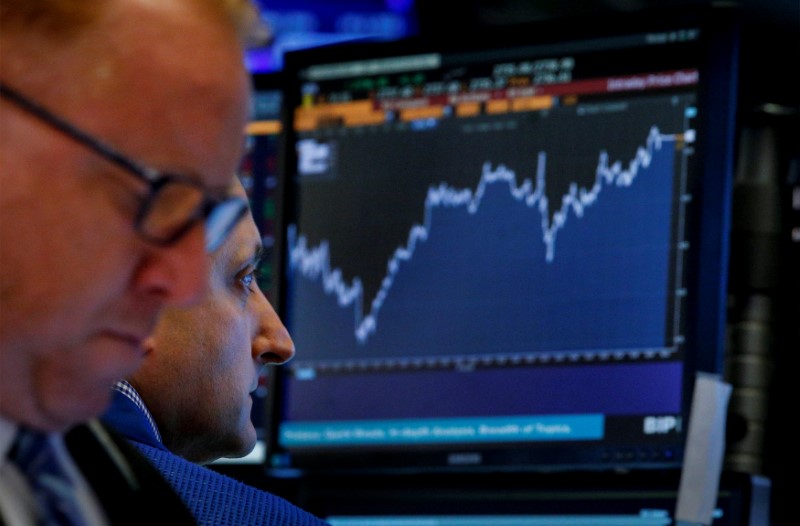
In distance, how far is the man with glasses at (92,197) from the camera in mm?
805

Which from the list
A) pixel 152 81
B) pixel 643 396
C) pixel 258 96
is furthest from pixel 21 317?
pixel 258 96

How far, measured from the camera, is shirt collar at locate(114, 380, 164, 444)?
4.57ft

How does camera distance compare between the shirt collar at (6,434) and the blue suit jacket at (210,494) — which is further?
the blue suit jacket at (210,494)

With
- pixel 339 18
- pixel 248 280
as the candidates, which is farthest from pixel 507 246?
pixel 339 18

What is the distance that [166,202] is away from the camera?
33.0 inches

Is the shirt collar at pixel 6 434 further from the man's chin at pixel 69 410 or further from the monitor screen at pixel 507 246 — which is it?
the monitor screen at pixel 507 246

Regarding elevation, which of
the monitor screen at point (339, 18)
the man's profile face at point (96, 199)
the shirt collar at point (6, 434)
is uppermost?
the monitor screen at point (339, 18)

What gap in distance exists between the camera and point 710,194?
6.12 feet

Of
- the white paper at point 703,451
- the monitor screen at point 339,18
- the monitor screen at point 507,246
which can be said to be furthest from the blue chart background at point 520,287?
the monitor screen at point 339,18

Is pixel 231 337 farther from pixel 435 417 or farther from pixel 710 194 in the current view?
pixel 710 194

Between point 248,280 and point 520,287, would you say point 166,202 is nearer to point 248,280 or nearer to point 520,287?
point 248,280

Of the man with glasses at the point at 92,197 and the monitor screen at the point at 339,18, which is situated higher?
the monitor screen at the point at 339,18

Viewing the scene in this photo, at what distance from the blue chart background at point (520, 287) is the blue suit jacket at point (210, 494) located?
0.71 m

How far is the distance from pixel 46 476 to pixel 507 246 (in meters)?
1.19
